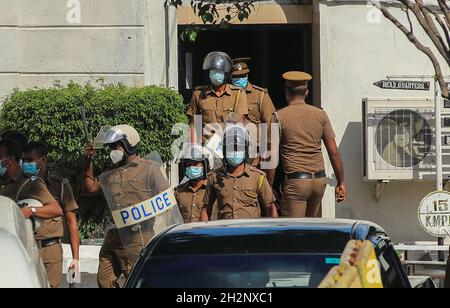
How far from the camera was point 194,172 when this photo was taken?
10.3 m

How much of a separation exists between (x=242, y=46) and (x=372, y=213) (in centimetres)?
295

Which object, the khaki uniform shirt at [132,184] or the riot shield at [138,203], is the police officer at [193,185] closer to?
the riot shield at [138,203]

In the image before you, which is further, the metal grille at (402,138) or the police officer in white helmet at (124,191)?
the metal grille at (402,138)

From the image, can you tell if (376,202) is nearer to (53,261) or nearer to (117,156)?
(117,156)

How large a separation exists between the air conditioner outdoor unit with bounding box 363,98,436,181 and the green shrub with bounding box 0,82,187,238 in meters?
2.33

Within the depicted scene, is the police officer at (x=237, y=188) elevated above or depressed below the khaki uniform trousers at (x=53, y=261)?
above

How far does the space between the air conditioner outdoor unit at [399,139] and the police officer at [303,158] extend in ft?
8.21

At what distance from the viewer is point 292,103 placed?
37.0 ft

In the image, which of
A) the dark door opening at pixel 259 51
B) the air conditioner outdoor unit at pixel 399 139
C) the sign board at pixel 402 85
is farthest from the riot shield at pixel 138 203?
the dark door opening at pixel 259 51

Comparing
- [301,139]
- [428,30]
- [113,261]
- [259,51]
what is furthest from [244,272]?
[259,51]

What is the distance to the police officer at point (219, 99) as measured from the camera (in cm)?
1169

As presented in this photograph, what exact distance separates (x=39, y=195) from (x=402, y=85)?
4.80m
